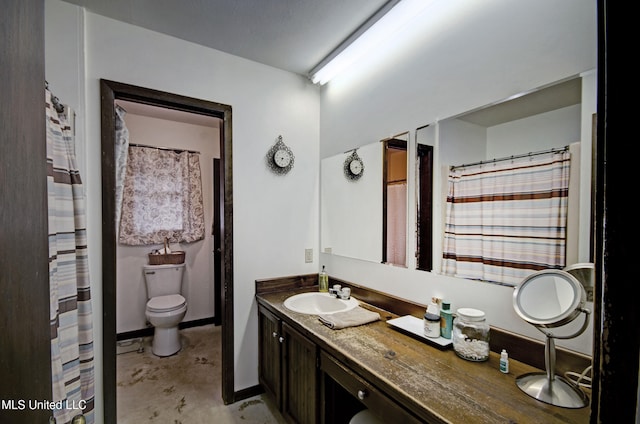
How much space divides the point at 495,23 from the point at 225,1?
135 centimetres

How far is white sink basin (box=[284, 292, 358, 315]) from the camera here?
1.98 metres

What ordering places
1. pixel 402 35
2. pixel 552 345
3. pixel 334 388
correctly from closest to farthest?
1. pixel 552 345
2. pixel 334 388
3. pixel 402 35

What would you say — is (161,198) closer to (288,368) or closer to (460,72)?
(288,368)

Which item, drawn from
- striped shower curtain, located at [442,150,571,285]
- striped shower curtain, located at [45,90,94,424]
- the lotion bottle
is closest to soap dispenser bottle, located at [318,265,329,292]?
striped shower curtain, located at [442,150,571,285]

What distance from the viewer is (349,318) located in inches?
64.5

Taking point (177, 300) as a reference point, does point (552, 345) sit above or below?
above

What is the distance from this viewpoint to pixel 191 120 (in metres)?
3.32

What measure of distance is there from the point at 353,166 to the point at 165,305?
2.26m

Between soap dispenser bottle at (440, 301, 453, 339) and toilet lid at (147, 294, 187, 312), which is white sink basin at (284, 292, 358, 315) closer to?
soap dispenser bottle at (440, 301, 453, 339)

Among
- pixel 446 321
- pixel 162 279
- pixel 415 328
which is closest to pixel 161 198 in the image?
pixel 162 279

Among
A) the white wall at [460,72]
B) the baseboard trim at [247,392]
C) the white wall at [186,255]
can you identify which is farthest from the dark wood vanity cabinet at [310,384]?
the white wall at [186,255]

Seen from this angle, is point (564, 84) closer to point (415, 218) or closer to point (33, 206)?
point (415, 218)

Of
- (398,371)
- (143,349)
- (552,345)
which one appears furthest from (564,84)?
(143,349)

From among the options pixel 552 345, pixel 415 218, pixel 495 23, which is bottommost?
pixel 552 345
